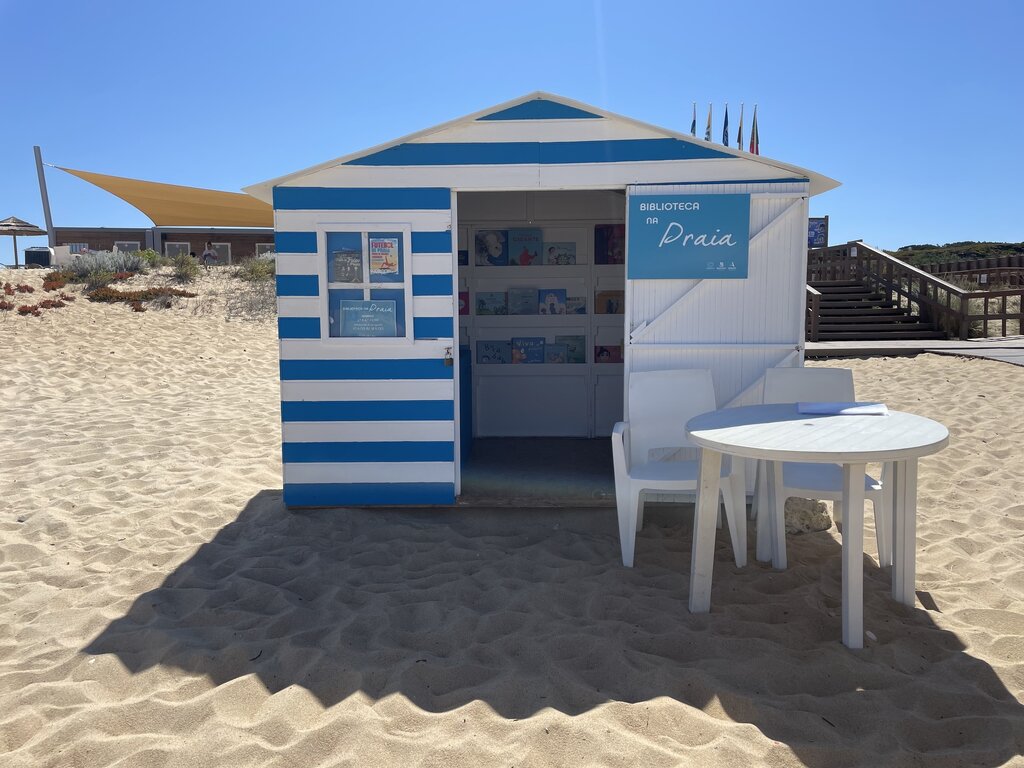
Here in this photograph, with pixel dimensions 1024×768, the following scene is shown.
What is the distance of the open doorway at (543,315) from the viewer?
275 inches

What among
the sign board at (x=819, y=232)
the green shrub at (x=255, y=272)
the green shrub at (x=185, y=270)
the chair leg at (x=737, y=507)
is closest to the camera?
the chair leg at (x=737, y=507)

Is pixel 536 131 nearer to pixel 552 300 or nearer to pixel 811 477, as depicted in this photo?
pixel 552 300

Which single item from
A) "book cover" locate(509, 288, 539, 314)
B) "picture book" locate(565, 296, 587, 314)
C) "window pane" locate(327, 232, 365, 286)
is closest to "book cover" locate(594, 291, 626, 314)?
"picture book" locate(565, 296, 587, 314)

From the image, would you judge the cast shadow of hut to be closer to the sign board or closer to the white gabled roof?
the white gabled roof

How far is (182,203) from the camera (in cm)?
2123

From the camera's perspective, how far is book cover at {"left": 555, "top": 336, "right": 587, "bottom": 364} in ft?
23.6

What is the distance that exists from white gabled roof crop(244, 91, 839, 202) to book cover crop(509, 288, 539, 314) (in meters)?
2.32

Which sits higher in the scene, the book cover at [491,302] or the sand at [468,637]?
the book cover at [491,302]

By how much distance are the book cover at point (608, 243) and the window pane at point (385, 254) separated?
2614 millimetres

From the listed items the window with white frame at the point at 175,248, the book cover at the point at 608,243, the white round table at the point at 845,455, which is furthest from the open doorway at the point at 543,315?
the window with white frame at the point at 175,248

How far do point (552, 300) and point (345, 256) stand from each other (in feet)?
8.67

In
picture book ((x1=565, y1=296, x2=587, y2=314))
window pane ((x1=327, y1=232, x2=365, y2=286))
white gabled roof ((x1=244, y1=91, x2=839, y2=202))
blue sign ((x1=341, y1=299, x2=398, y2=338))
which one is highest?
white gabled roof ((x1=244, y1=91, x2=839, y2=202))

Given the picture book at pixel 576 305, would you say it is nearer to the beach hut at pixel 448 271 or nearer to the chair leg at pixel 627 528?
the beach hut at pixel 448 271

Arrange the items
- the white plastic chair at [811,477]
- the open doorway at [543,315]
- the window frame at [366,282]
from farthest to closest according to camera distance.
Answer: the open doorway at [543,315]
the window frame at [366,282]
the white plastic chair at [811,477]
